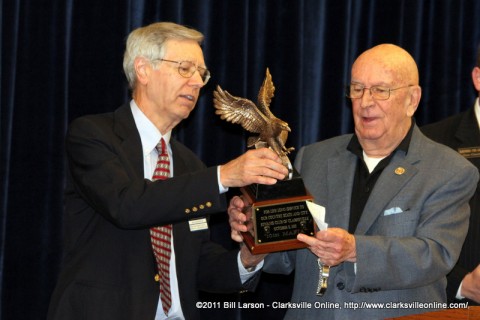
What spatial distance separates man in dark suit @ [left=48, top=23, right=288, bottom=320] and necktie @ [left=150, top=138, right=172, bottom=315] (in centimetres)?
2

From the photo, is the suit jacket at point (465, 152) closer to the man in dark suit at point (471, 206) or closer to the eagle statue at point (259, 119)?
the man in dark suit at point (471, 206)

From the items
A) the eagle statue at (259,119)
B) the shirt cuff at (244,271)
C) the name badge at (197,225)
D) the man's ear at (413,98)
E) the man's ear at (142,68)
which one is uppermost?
the man's ear at (142,68)

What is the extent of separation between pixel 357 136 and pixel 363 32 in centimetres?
189

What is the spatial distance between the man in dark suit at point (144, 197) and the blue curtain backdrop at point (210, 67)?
1.07 m

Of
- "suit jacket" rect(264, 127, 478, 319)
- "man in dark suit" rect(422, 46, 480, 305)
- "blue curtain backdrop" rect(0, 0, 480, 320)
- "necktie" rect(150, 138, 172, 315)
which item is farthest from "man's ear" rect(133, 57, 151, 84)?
"man in dark suit" rect(422, 46, 480, 305)

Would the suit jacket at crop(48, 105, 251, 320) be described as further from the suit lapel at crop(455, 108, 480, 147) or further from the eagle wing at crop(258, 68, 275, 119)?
the suit lapel at crop(455, 108, 480, 147)

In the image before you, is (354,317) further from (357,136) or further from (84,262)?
Result: (84,262)

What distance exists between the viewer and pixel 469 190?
362cm

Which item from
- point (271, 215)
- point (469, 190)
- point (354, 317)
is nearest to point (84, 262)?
point (271, 215)

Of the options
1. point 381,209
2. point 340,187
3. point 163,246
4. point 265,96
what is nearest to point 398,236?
point 381,209

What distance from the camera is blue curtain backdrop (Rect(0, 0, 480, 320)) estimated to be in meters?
4.70

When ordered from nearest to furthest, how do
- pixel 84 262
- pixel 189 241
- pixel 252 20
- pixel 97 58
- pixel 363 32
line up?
pixel 84 262
pixel 189 241
pixel 97 58
pixel 252 20
pixel 363 32

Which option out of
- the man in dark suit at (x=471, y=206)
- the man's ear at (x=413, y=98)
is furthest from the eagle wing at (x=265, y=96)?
the man in dark suit at (x=471, y=206)

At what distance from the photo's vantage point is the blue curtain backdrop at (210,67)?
470 centimetres
